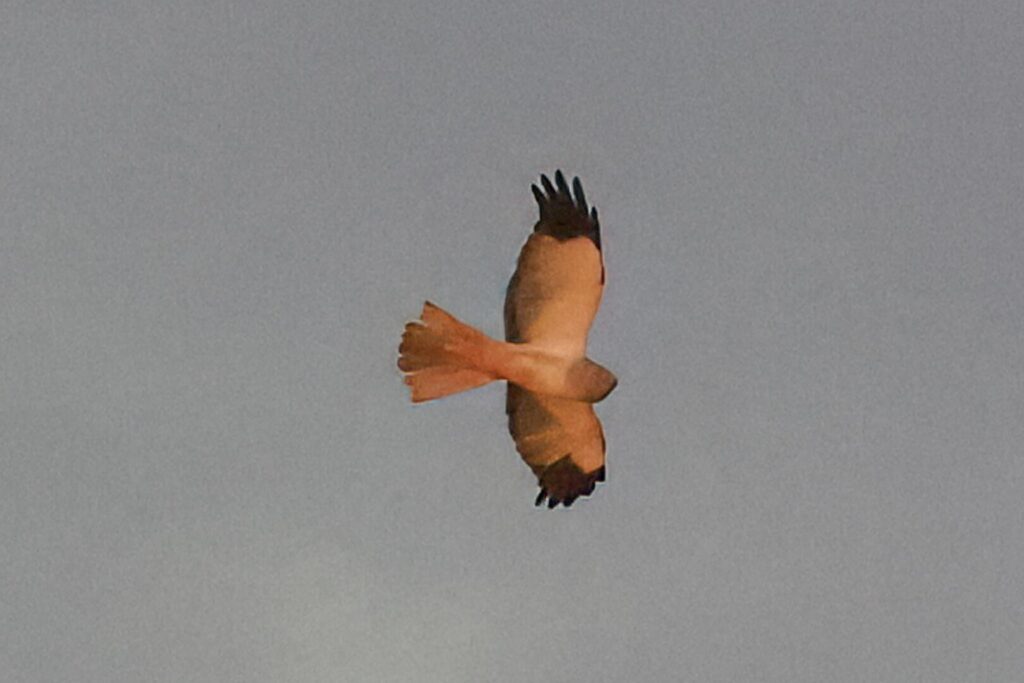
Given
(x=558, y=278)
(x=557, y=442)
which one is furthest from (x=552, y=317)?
(x=557, y=442)

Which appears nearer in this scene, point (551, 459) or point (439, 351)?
point (439, 351)

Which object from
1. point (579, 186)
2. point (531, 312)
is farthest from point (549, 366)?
point (579, 186)

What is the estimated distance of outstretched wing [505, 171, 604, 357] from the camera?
20.9 meters

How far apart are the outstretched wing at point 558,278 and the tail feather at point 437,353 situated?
105cm

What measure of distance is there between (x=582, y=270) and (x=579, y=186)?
889mm

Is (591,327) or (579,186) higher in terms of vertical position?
(579,186)

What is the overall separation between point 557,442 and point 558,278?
201cm

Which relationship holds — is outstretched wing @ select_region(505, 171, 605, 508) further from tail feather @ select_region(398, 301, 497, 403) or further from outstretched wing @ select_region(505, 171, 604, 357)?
tail feather @ select_region(398, 301, 497, 403)

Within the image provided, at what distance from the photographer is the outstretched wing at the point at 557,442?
71.4ft

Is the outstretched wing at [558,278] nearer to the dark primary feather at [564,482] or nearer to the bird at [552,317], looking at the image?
the bird at [552,317]

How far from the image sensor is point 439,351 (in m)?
19.7

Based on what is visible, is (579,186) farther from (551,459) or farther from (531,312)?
(551,459)

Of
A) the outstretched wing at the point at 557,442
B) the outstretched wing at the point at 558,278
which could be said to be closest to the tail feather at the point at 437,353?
the outstretched wing at the point at 558,278

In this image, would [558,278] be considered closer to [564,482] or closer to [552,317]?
[552,317]
